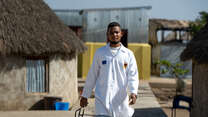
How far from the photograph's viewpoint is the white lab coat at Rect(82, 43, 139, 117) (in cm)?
348

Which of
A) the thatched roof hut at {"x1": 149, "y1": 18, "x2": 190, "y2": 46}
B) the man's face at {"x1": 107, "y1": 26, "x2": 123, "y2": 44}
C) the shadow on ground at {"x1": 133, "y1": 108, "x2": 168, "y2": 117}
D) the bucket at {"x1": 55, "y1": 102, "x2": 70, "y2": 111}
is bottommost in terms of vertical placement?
the shadow on ground at {"x1": 133, "y1": 108, "x2": 168, "y2": 117}

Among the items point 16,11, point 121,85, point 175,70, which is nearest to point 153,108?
point 16,11

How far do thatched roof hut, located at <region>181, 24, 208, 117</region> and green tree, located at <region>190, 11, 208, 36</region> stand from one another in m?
14.5

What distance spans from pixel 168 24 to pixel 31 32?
17.8 metres

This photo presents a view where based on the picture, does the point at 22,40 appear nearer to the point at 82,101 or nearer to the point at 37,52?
the point at 37,52

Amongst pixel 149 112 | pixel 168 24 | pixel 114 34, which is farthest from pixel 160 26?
pixel 114 34

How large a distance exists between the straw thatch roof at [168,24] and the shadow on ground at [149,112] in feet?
54.4

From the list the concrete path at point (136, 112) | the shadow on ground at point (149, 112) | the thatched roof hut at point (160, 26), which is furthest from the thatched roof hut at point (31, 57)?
the thatched roof hut at point (160, 26)

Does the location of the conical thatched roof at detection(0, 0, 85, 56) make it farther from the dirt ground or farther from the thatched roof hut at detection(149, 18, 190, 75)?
the thatched roof hut at detection(149, 18, 190, 75)

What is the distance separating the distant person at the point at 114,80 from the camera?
3.48 metres

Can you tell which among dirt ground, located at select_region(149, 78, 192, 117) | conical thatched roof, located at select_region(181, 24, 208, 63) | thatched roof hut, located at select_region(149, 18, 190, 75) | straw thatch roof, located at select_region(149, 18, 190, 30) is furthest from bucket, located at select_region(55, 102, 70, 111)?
straw thatch roof, located at select_region(149, 18, 190, 30)

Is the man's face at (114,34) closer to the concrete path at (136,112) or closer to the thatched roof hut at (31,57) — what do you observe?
the concrete path at (136,112)

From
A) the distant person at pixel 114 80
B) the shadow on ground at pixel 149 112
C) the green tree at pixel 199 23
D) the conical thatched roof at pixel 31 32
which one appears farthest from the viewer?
the green tree at pixel 199 23

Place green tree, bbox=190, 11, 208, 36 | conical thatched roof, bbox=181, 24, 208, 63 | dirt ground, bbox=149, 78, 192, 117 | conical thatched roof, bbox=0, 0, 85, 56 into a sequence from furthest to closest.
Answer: green tree, bbox=190, 11, 208, 36 < dirt ground, bbox=149, 78, 192, 117 < conical thatched roof, bbox=0, 0, 85, 56 < conical thatched roof, bbox=181, 24, 208, 63
